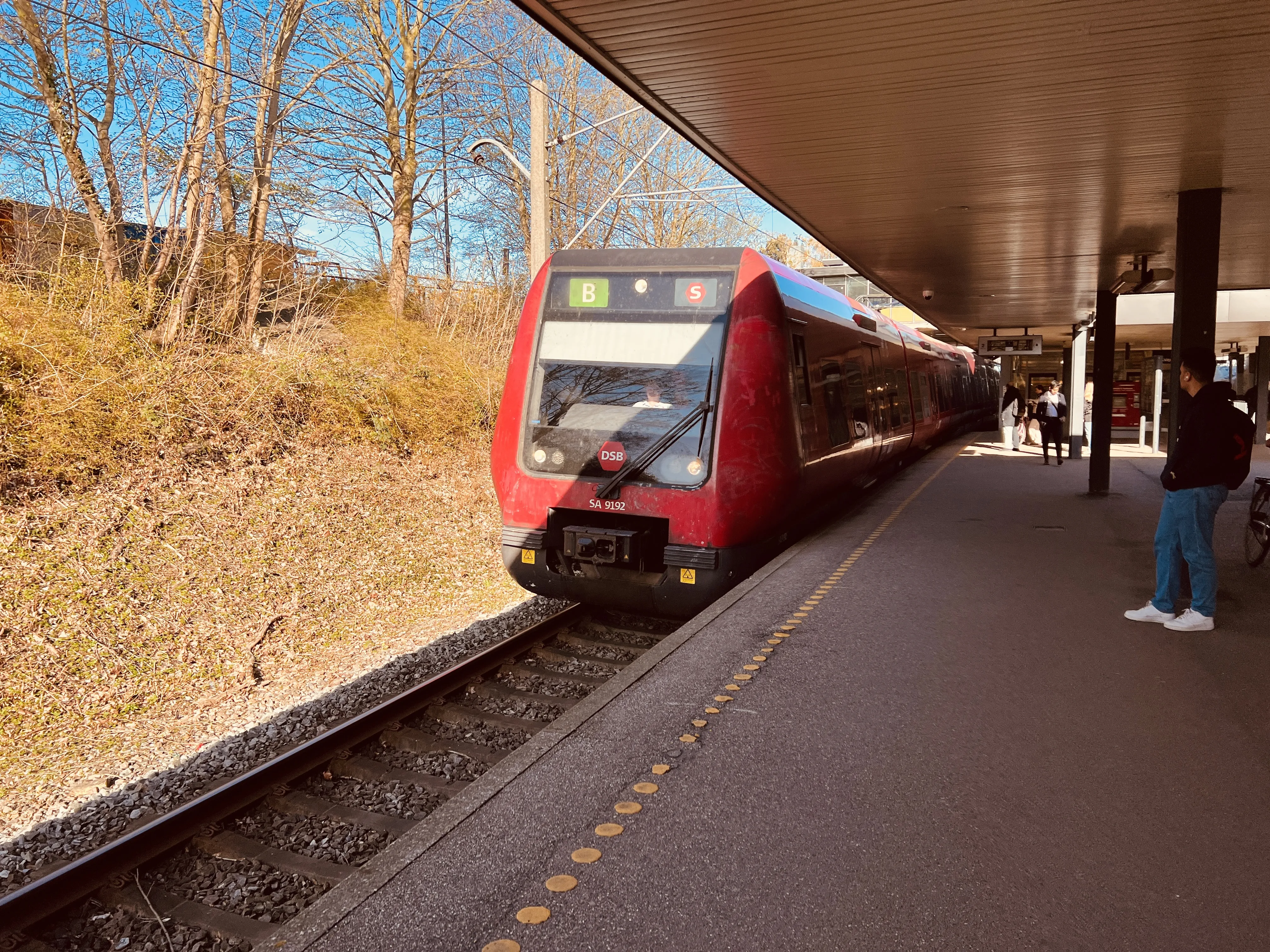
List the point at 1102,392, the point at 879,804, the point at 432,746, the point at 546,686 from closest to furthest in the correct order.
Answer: the point at 879,804 < the point at 432,746 < the point at 546,686 < the point at 1102,392

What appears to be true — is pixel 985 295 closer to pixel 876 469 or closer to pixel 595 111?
pixel 876 469

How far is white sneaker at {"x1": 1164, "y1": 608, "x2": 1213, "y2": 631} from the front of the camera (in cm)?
581

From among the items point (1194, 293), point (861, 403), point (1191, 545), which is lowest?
point (1191, 545)

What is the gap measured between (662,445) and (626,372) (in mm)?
725

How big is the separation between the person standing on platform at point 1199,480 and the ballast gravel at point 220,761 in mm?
4161

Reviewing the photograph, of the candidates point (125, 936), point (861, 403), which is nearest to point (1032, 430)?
Answer: point (861, 403)

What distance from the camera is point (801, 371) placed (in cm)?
786

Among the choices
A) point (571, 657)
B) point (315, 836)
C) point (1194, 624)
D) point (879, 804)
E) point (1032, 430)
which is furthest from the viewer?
point (1032, 430)

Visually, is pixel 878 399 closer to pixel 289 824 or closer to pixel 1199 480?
pixel 1199 480

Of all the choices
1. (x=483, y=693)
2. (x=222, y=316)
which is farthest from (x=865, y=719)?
(x=222, y=316)

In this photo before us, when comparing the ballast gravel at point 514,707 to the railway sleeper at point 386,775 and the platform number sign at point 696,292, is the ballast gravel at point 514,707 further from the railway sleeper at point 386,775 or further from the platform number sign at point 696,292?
Answer: the platform number sign at point 696,292

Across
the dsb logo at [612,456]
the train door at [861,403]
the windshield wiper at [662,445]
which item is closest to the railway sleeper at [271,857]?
the windshield wiper at [662,445]

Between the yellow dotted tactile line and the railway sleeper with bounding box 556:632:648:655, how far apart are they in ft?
4.44

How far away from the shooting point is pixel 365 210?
1709 centimetres
